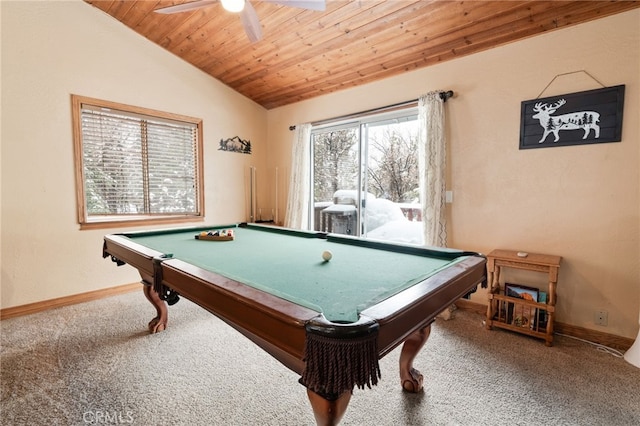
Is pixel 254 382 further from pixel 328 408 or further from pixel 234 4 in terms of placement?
pixel 234 4

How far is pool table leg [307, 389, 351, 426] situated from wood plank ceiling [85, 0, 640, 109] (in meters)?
2.72

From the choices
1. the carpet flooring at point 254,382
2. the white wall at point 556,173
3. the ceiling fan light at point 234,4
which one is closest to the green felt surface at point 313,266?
the carpet flooring at point 254,382

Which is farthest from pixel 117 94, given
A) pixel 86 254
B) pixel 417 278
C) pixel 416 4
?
pixel 417 278

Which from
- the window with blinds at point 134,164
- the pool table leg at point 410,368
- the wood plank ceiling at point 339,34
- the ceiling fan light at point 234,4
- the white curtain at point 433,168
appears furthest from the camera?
the window with blinds at point 134,164

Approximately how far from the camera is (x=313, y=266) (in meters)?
1.53

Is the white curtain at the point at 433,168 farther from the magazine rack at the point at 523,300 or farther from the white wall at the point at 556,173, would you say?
the magazine rack at the point at 523,300

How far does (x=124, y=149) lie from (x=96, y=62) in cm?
91

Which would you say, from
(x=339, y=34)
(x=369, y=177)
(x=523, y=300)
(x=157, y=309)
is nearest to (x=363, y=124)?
(x=369, y=177)

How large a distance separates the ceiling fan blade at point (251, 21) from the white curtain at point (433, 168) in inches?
65.7

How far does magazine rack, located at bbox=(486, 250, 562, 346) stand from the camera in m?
2.20

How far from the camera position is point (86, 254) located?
124 inches

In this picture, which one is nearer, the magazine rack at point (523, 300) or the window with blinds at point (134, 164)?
the magazine rack at point (523, 300)

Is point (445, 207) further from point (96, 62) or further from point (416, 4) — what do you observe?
point (96, 62)

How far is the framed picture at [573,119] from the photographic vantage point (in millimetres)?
2137
